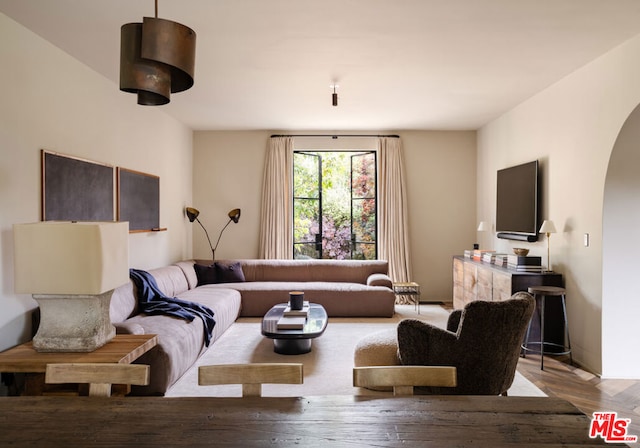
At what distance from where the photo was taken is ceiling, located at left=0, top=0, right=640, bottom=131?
2.79 meters

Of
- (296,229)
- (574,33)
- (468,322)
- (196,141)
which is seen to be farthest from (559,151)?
(196,141)

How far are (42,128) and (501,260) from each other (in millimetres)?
4568

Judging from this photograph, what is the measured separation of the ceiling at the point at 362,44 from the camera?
279 centimetres

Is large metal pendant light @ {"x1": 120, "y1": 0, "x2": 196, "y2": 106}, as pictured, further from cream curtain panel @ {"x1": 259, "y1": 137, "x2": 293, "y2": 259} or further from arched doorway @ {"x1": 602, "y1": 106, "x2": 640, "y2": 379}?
cream curtain panel @ {"x1": 259, "y1": 137, "x2": 293, "y2": 259}

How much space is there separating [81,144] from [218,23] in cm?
171

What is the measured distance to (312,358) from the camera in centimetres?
394

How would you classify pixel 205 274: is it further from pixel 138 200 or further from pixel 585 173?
pixel 585 173

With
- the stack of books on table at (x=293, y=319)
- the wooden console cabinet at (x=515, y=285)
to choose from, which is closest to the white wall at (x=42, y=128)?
the stack of books on table at (x=293, y=319)

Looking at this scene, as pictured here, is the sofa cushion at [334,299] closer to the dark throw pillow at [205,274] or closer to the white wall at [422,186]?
the dark throw pillow at [205,274]

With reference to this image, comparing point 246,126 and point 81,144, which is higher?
point 246,126

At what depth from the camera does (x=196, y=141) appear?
6859mm

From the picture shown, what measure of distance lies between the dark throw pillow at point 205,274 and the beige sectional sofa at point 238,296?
0.20 feet

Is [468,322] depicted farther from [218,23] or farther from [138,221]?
[138,221]

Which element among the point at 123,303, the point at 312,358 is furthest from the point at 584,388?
the point at 123,303
